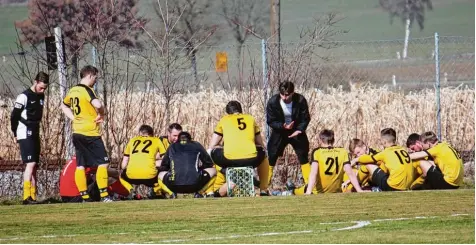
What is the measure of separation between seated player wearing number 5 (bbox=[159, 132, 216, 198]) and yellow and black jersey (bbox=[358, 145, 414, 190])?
2233mm

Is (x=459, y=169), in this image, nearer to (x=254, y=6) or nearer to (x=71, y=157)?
(x=71, y=157)

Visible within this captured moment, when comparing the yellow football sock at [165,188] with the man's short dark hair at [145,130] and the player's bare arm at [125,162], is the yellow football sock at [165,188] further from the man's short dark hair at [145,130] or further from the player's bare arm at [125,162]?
the man's short dark hair at [145,130]

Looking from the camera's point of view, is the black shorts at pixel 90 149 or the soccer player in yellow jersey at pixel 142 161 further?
the soccer player in yellow jersey at pixel 142 161

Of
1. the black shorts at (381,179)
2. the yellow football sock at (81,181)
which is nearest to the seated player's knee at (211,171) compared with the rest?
the yellow football sock at (81,181)

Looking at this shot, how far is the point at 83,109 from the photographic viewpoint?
18641 mm

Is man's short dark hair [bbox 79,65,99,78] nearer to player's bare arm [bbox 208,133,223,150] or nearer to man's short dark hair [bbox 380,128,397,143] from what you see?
player's bare arm [bbox 208,133,223,150]

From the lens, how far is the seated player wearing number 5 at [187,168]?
63.4ft

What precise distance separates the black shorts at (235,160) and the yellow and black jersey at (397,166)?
1433 mm

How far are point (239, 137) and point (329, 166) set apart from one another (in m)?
1.33

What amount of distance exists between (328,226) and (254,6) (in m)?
37.4

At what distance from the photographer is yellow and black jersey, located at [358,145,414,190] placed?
19.6 meters

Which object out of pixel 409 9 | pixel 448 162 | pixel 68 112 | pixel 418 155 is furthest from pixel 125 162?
pixel 409 9

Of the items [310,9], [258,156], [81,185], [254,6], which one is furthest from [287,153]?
[310,9]

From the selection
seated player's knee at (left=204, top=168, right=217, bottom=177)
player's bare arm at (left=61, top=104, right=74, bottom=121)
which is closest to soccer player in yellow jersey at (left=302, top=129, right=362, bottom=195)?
seated player's knee at (left=204, top=168, right=217, bottom=177)
